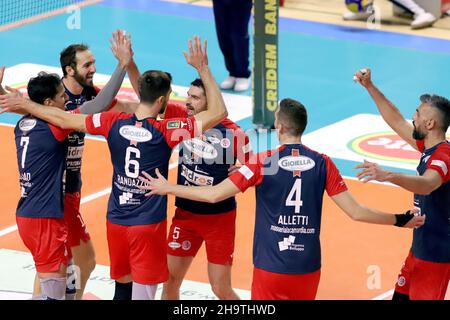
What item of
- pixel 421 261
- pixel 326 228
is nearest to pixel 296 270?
pixel 421 261

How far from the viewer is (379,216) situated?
916cm

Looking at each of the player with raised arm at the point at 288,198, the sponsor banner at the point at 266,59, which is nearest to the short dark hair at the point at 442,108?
the player with raised arm at the point at 288,198

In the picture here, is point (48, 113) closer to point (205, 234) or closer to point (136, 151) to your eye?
point (136, 151)

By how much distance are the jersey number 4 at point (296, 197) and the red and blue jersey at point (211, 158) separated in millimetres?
1527

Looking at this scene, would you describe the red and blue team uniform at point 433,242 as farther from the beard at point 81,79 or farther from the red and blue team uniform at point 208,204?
the beard at point 81,79

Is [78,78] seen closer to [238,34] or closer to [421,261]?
[421,261]

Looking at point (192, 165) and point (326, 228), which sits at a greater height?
point (192, 165)

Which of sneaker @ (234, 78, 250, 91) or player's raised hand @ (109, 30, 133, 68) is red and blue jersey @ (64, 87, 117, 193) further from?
sneaker @ (234, 78, 250, 91)

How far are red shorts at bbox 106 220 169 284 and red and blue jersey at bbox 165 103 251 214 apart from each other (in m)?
0.82

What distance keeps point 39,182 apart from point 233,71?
9978mm

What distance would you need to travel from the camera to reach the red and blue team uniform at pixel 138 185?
9.72m
